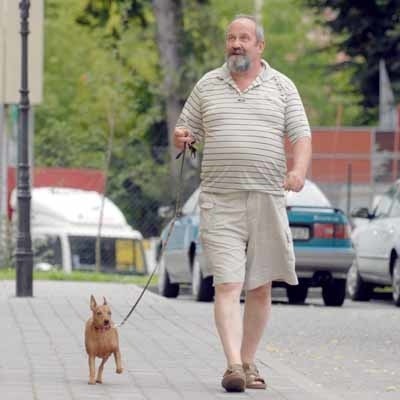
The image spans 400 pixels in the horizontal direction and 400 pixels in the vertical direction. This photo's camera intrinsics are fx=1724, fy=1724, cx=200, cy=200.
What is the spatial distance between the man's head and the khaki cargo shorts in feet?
2.34

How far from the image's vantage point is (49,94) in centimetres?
5747

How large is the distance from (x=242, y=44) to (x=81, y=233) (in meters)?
21.8

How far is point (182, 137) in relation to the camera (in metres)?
9.59

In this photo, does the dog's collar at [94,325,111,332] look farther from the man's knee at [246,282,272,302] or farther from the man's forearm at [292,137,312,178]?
the man's forearm at [292,137,312,178]

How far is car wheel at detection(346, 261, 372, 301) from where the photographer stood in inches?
891

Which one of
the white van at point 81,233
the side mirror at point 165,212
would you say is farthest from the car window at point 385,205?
the white van at point 81,233

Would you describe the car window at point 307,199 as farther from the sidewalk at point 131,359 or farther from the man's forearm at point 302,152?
the man's forearm at point 302,152

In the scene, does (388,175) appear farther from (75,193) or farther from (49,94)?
(49,94)

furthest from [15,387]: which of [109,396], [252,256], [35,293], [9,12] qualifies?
[9,12]

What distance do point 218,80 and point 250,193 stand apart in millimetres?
665

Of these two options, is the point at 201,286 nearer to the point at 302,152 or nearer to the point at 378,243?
the point at 378,243

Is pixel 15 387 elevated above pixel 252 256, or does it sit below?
below

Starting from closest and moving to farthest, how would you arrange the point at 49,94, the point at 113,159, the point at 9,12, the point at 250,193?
the point at 250,193
the point at 9,12
the point at 113,159
the point at 49,94

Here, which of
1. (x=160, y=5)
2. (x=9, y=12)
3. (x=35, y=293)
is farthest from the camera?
(x=160, y=5)
